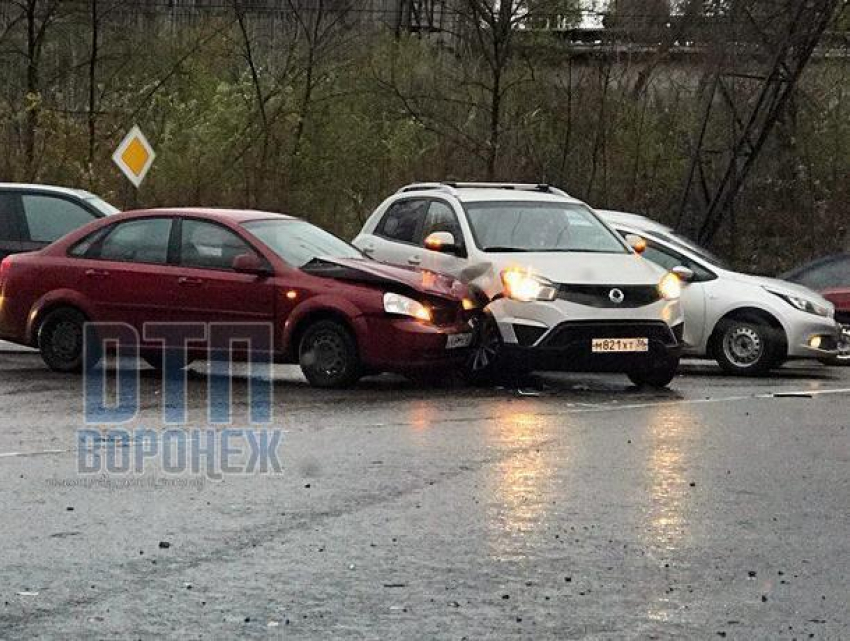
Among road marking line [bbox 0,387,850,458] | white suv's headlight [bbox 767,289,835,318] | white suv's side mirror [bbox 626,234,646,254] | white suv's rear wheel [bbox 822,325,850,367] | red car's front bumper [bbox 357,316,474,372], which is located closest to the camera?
road marking line [bbox 0,387,850,458]

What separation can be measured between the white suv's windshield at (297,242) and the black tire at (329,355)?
2.16 feet

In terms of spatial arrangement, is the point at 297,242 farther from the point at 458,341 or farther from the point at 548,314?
the point at 548,314

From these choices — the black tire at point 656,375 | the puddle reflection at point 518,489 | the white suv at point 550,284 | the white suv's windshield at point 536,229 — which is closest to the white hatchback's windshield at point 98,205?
the white suv at point 550,284

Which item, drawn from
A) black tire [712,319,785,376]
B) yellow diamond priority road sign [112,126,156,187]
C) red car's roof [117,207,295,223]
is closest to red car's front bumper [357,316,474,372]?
red car's roof [117,207,295,223]

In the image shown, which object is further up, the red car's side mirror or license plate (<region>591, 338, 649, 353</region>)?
the red car's side mirror

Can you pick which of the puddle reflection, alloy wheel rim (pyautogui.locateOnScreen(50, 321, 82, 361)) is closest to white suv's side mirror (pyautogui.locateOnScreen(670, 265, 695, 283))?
the puddle reflection

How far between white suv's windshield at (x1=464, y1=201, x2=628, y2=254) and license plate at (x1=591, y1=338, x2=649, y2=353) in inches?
49.3

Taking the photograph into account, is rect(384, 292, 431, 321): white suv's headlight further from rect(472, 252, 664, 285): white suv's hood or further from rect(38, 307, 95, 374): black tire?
rect(38, 307, 95, 374): black tire

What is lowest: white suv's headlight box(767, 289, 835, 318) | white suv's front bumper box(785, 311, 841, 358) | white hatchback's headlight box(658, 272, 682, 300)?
white suv's front bumper box(785, 311, 841, 358)

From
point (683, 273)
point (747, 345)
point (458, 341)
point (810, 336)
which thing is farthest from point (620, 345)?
point (810, 336)

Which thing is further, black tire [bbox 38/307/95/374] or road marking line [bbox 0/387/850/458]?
black tire [bbox 38/307/95/374]

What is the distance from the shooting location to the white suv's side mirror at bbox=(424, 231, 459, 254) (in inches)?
642

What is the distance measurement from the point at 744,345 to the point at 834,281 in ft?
11.3

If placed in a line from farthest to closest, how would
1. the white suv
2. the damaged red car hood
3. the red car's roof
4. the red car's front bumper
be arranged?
the red car's roof < the white suv < the damaged red car hood < the red car's front bumper
